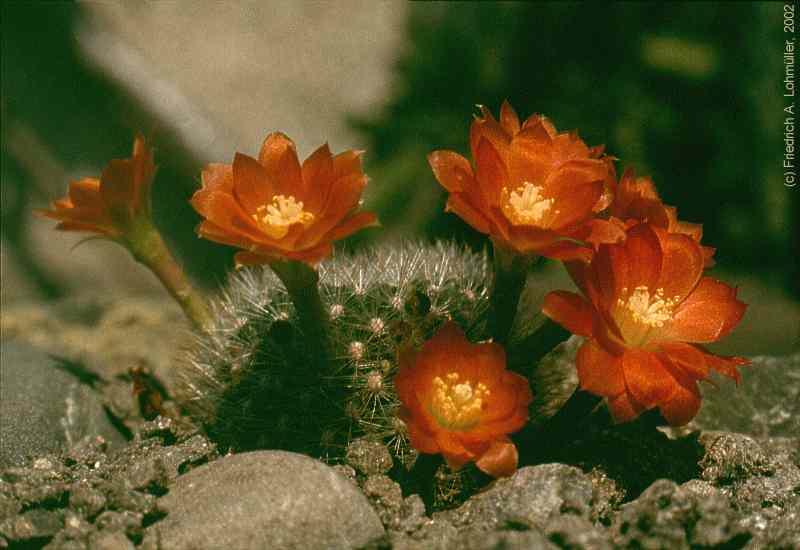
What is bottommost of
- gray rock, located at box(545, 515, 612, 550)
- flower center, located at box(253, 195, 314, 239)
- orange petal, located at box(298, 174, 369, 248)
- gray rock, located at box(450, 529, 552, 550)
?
gray rock, located at box(545, 515, 612, 550)

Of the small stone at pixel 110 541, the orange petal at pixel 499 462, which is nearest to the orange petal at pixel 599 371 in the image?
the orange petal at pixel 499 462

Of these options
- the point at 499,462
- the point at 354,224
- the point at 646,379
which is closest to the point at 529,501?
the point at 499,462

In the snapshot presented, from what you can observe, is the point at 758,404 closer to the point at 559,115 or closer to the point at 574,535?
the point at 574,535

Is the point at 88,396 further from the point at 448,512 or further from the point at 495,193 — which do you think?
the point at 495,193

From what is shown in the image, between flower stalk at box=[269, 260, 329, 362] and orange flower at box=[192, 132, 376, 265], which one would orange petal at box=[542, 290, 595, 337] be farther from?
flower stalk at box=[269, 260, 329, 362]

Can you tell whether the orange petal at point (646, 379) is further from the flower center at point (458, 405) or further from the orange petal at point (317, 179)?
the orange petal at point (317, 179)

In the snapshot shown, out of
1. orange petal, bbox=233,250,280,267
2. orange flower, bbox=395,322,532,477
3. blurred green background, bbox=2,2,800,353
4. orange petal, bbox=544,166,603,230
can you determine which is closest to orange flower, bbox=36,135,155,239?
orange petal, bbox=233,250,280,267

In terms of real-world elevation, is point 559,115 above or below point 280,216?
below
